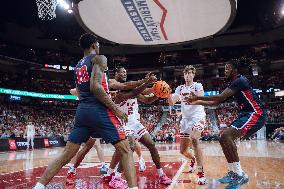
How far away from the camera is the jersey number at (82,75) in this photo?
12.7 feet

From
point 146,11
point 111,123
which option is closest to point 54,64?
point 146,11

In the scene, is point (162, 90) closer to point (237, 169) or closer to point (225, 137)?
point (225, 137)

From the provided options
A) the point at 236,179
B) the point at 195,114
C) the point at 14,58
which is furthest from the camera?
the point at 14,58

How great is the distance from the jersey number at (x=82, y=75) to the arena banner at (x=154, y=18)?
31.4 ft

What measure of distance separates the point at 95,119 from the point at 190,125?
134 inches

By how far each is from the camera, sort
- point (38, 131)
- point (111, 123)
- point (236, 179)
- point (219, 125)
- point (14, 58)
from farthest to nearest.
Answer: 1. point (219, 125)
2. point (14, 58)
3. point (38, 131)
4. point (236, 179)
5. point (111, 123)

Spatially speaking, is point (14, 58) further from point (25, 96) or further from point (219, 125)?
point (219, 125)

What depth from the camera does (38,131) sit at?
90.8 ft

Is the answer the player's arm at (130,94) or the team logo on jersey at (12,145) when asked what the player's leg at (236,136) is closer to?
the player's arm at (130,94)

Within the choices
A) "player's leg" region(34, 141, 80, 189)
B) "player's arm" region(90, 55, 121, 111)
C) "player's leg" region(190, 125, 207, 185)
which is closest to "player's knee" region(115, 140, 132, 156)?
"player's arm" region(90, 55, 121, 111)

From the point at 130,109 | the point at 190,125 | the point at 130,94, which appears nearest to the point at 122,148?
the point at 130,94

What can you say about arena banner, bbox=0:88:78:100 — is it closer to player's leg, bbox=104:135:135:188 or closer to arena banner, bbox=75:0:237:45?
arena banner, bbox=75:0:237:45

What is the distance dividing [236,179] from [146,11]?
35.8 ft

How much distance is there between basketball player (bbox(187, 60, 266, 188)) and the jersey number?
6.71 ft
